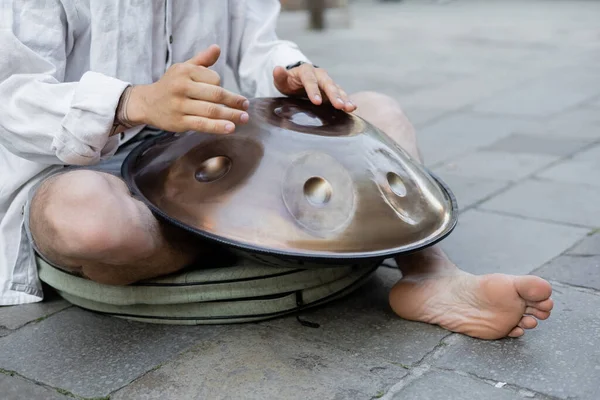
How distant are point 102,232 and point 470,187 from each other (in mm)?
1542

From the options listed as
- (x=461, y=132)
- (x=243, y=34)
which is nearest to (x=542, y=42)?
(x=461, y=132)

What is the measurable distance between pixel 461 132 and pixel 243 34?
1.53m

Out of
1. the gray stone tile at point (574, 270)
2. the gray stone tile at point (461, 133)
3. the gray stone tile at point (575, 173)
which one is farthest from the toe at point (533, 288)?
the gray stone tile at point (461, 133)

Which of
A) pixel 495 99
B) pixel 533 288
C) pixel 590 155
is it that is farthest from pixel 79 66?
pixel 495 99

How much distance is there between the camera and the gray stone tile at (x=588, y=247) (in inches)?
→ 86.1

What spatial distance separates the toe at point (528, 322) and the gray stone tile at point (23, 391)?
34.3 inches

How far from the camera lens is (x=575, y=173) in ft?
9.51

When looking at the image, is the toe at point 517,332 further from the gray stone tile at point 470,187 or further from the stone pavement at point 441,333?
the gray stone tile at point 470,187

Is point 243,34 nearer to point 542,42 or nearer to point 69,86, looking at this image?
point 69,86

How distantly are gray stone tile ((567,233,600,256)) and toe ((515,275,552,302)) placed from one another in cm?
62

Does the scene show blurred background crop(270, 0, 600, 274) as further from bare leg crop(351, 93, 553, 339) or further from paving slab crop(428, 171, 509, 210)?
bare leg crop(351, 93, 553, 339)

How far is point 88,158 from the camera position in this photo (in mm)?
1728

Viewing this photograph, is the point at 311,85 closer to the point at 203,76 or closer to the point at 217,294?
the point at 203,76

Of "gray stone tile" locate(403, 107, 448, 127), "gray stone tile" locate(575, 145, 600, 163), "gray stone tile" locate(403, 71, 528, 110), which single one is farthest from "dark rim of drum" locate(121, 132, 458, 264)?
"gray stone tile" locate(403, 71, 528, 110)
